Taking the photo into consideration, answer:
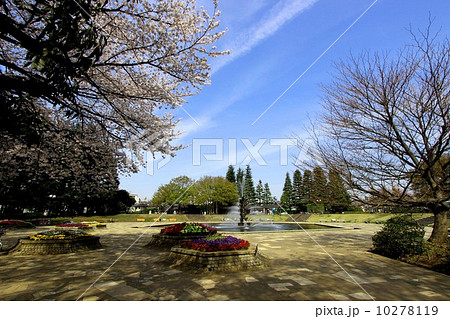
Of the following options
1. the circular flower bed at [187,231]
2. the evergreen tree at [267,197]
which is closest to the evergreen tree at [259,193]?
the evergreen tree at [267,197]

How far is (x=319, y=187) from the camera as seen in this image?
927 centimetres

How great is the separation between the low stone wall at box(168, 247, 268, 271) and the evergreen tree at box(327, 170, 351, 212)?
11.2 ft

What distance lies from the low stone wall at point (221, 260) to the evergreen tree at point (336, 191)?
11.2 feet

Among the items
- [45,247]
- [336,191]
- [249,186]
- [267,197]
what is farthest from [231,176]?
[336,191]

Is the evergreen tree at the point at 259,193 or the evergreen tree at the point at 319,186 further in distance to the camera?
the evergreen tree at the point at 259,193

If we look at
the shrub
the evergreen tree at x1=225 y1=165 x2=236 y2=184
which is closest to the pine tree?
the shrub

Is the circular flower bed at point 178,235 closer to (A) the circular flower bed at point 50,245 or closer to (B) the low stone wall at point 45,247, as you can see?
(A) the circular flower bed at point 50,245

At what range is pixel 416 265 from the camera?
8203 millimetres

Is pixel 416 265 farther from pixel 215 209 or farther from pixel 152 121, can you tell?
pixel 215 209

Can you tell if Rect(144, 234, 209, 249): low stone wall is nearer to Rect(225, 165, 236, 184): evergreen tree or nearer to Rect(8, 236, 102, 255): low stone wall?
Rect(8, 236, 102, 255): low stone wall

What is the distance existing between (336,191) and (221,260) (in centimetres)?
464

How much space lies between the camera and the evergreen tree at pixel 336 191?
28.8ft

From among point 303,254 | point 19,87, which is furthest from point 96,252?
point 303,254

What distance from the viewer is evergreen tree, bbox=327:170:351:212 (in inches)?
345
